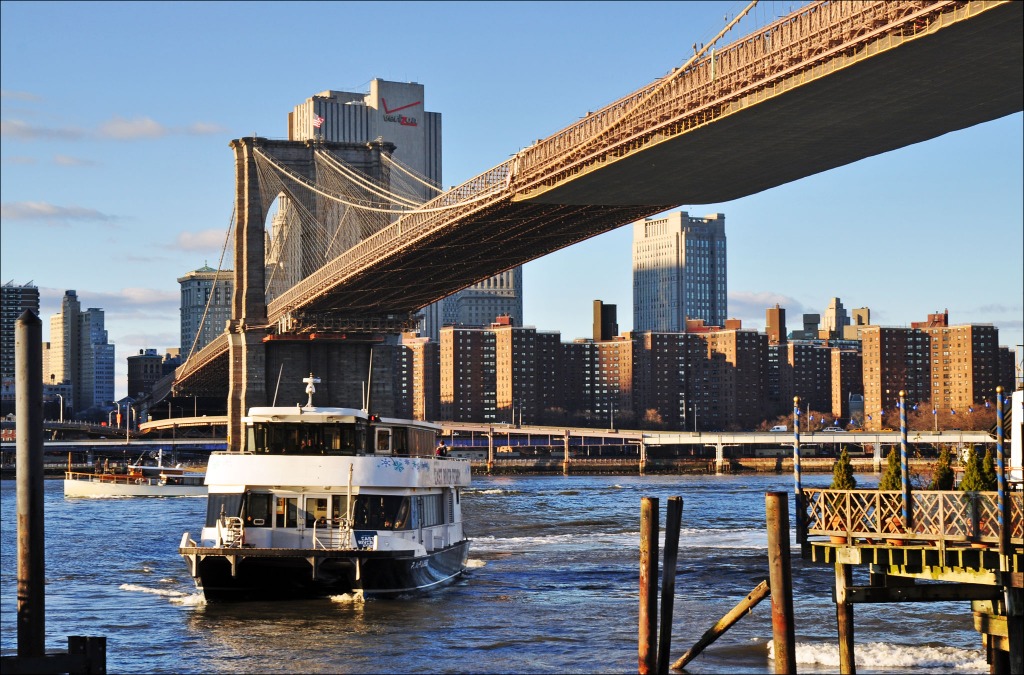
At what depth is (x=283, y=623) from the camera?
107 ft

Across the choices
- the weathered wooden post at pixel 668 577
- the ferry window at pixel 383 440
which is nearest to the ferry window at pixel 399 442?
the ferry window at pixel 383 440

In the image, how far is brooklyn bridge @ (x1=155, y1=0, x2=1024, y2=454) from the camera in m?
35.7

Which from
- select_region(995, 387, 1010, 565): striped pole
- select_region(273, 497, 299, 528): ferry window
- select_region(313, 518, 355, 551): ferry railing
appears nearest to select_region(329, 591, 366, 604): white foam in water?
select_region(313, 518, 355, 551): ferry railing

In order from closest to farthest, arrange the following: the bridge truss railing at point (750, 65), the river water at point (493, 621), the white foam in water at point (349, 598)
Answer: the river water at point (493, 621) < the bridge truss railing at point (750, 65) < the white foam in water at point (349, 598)

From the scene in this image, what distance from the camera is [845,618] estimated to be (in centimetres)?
2241

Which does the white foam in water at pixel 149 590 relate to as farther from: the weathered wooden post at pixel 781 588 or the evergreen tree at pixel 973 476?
the evergreen tree at pixel 973 476

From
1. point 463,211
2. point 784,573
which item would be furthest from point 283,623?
point 463,211

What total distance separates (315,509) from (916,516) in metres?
15.8

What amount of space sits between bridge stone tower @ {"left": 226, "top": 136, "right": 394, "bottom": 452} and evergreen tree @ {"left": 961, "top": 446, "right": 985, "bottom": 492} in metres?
74.1

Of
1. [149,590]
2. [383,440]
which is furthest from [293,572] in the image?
[149,590]

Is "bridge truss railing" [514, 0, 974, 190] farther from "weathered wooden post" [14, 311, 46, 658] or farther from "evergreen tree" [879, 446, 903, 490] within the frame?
"weathered wooden post" [14, 311, 46, 658]

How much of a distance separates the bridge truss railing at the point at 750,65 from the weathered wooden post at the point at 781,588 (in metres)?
14.6

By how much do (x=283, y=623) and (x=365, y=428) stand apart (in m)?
4.72

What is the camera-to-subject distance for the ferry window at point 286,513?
3428 cm
